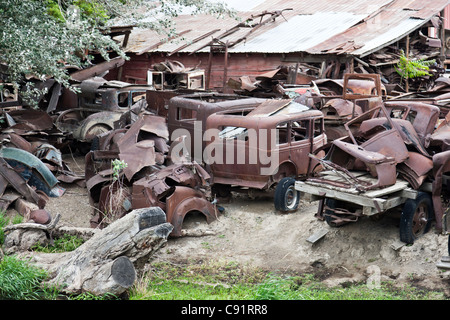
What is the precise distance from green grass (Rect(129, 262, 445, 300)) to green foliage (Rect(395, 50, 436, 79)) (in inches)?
505

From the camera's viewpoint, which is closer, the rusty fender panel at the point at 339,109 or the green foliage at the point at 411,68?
the rusty fender panel at the point at 339,109

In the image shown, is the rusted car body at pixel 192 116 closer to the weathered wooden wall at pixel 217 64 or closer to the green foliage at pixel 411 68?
the weathered wooden wall at pixel 217 64

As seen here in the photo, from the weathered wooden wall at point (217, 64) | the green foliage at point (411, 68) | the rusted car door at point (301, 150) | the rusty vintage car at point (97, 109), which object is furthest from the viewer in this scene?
the weathered wooden wall at point (217, 64)

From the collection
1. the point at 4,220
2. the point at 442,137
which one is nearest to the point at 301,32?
the point at 442,137

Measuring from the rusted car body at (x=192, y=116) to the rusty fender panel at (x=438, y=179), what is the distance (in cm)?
379

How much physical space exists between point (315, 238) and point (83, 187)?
5011 mm

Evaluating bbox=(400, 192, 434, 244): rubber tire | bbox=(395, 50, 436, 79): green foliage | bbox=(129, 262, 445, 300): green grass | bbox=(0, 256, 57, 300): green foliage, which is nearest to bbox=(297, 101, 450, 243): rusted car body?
bbox=(400, 192, 434, 244): rubber tire

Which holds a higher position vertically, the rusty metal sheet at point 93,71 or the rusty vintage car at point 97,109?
the rusty metal sheet at point 93,71

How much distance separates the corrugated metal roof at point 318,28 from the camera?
60.1 ft

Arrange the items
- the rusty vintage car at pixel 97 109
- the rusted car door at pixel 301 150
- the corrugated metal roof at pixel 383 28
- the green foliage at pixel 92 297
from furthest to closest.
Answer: the corrugated metal roof at pixel 383 28 → the rusty vintage car at pixel 97 109 → the rusted car door at pixel 301 150 → the green foliage at pixel 92 297

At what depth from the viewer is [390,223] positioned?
26.7 ft

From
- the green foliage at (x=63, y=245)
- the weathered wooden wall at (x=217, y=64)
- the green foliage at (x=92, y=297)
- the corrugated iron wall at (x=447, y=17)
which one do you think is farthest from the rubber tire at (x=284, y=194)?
the corrugated iron wall at (x=447, y=17)

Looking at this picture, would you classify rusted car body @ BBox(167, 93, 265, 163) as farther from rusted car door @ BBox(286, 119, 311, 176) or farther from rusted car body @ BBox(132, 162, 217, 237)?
rusted car door @ BBox(286, 119, 311, 176)

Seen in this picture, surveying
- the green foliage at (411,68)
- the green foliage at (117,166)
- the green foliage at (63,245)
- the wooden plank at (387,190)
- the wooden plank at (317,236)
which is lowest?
the green foliage at (63,245)
